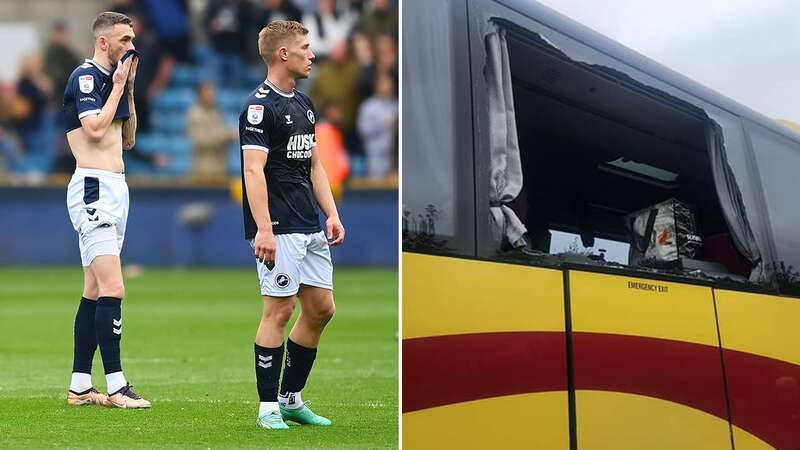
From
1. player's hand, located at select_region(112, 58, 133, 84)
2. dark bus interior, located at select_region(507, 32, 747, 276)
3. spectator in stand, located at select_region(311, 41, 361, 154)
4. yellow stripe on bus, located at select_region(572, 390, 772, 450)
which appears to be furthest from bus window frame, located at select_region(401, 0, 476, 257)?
spectator in stand, located at select_region(311, 41, 361, 154)

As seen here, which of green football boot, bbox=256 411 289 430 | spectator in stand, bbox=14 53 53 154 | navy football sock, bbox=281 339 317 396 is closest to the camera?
green football boot, bbox=256 411 289 430

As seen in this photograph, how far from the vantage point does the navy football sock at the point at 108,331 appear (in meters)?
6.64

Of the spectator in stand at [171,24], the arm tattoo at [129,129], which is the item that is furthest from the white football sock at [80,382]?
the spectator in stand at [171,24]

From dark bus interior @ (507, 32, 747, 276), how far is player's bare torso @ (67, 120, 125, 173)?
3.18 metres

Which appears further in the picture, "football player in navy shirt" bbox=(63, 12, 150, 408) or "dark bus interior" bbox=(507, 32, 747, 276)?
"football player in navy shirt" bbox=(63, 12, 150, 408)

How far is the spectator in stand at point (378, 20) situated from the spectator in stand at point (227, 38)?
6.94 ft

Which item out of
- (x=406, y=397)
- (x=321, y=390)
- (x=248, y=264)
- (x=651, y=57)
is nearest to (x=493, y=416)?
(x=406, y=397)

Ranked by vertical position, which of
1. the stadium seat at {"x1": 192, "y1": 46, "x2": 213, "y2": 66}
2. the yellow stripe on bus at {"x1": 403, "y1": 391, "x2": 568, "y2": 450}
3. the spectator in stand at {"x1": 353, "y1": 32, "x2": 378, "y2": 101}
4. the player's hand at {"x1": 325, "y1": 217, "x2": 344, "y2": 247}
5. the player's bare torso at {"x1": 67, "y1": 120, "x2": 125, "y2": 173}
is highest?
the stadium seat at {"x1": 192, "y1": 46, "x2": 213, "y2": 66}

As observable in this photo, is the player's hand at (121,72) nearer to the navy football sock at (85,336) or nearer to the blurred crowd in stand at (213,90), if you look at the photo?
the navy football sock at (85,336)

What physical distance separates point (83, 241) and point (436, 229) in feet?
11.6

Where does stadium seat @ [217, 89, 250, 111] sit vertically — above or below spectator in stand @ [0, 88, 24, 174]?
above

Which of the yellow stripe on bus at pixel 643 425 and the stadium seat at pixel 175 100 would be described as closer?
the yellow stripe on bus at pixel 643 425

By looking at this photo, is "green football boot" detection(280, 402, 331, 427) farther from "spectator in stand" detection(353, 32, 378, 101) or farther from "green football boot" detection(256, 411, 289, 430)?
"spectator in stand" detection(353, 32, 378, 101)

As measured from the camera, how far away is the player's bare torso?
668 cm
